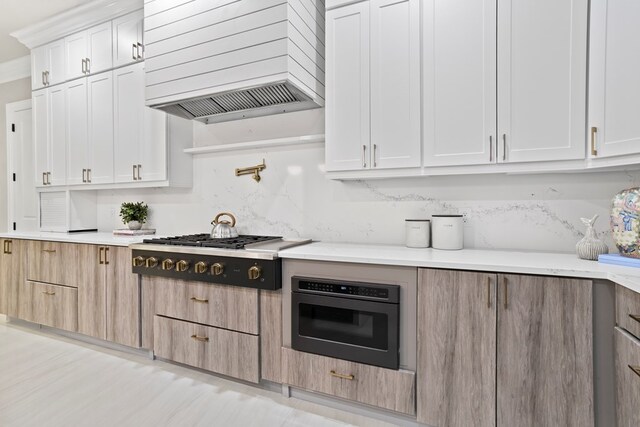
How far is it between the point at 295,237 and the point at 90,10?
9.14 feet

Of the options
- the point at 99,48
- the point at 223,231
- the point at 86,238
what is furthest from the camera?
the point at 99,48

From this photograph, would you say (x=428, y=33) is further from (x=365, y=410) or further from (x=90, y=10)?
(x=90, y=10)

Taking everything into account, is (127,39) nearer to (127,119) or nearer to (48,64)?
(127,119)

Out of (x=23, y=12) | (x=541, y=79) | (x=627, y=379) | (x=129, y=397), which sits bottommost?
(x=129, y=397)

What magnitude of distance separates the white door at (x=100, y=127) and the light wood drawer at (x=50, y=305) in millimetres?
1049

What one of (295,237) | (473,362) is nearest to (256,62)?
(295,237)

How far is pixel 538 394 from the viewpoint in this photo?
148 centimetres

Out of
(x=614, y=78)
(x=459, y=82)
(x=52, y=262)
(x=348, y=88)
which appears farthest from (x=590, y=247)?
(x=52, y=262)

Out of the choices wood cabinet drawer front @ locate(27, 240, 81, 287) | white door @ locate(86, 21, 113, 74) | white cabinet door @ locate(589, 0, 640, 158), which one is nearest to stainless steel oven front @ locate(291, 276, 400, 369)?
white cabinet door @ locate(589, 0, 640, 158)

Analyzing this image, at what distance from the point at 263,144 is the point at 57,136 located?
7.82 ft

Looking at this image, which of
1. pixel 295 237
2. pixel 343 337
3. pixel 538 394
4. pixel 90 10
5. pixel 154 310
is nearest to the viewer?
pixel 538 394

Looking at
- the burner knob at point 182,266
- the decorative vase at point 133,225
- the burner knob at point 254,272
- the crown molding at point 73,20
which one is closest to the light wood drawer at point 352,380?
the burner knob at point 254,272

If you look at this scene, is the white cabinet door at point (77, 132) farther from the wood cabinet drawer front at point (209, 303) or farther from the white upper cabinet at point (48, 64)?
the wood cabinet drawer front at point (209, 303)

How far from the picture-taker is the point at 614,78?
1.48 meters
